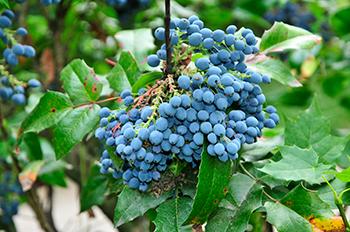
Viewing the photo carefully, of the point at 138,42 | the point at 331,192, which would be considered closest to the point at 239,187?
the point at 331,192

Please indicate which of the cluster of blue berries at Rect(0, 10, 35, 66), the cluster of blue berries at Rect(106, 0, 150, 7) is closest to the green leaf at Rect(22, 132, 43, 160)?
the cluster of blue berries at Rect(0, 10, 35, 66)

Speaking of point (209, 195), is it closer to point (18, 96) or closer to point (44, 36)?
point (18, 96)

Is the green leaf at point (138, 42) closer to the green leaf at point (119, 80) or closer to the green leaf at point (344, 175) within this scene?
the green leaf at point (119, 80)

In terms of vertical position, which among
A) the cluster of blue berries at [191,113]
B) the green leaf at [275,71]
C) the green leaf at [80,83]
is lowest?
the green leaf at [80,83]

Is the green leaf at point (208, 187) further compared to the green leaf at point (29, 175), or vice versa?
the green leaf at point (29, 175)

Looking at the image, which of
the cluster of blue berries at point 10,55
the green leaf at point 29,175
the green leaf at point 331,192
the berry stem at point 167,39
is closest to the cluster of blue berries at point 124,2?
the cluster of blue berries at point 10,55

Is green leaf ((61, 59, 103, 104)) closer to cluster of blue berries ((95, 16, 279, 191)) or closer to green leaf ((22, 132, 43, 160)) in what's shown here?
cluster of blue berries ((95, 16, 279, 191))

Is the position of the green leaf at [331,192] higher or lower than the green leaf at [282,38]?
lower
